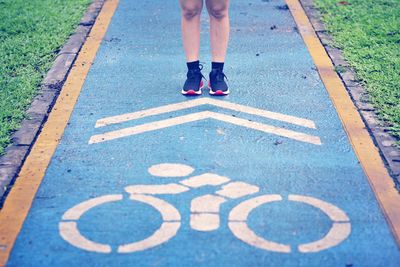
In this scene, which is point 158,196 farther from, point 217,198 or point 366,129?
point 366,129

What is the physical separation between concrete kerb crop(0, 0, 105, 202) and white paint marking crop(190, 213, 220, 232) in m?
1.18

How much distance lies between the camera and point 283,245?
3.60 m

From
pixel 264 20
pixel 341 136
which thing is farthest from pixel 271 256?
pixel 264 20

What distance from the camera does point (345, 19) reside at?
7.72 m

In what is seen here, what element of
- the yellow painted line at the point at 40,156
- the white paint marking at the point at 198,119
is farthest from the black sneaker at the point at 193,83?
the yellow painted line at the point at 40,156

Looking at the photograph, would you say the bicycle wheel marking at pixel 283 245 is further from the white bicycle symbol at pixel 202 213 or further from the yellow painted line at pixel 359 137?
the yellow painted line at pixel 359 137

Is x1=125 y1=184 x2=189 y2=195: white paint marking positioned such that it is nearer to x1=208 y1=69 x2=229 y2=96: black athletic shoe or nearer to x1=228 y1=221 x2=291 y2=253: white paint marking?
x1=228 y1=221 x2=291 y2=253: white paint marking

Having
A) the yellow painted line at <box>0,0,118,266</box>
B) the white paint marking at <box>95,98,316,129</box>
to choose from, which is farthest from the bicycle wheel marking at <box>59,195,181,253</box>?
the white paint marking at <box>95,98,316,129</box>

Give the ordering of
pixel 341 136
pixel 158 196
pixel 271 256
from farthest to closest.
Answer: pixel 341 136 < pixel 158 196 < pixel 271 256

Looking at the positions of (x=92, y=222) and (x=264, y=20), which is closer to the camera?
(x=92, y=222)

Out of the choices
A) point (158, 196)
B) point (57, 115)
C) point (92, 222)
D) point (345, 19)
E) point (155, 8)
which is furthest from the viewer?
point (155, 8)

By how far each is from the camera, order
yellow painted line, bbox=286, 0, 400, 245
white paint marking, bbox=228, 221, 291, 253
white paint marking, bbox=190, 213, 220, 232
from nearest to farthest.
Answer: white paint marking, bbox=228, 221, 291, 253
white paint marking, bbox=190, 213, 220, 232
yellow painted line, bbox=286, 0, 400, 245

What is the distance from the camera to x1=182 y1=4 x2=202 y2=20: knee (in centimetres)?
534

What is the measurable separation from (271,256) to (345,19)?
15.8 ft
